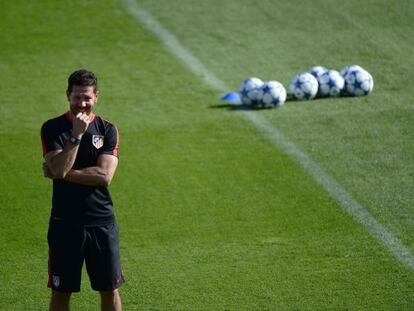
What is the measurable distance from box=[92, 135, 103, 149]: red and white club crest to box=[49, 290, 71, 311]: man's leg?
122 cm

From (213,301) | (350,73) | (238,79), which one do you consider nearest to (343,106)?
(350,73)

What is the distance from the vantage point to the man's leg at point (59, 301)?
25.1 ft

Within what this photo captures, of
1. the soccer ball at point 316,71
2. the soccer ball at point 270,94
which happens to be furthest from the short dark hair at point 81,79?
the soccer ball at point 316,71

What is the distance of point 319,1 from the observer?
65.6 feet

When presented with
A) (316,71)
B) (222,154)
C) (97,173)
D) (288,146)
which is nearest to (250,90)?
(316,71)

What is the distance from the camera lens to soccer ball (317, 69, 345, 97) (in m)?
15.3

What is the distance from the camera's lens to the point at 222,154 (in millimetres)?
13234

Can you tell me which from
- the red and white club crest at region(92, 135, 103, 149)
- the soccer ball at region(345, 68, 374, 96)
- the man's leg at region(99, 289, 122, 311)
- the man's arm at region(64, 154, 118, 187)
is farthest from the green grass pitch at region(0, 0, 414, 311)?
the red and white club crest at region(92, 135, 103, 149)

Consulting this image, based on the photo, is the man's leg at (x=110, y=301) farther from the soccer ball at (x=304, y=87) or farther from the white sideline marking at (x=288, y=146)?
the soccer ball at (x=304, y=87)

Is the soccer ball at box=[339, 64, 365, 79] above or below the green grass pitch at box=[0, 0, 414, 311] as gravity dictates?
above

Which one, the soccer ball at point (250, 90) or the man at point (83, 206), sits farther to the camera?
the soccer ball at point (250, 90)

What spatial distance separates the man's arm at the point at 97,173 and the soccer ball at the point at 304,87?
8.02m

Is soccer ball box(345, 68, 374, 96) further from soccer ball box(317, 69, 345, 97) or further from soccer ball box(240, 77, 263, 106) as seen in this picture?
soccer ball box(240, 77, 263, 106)

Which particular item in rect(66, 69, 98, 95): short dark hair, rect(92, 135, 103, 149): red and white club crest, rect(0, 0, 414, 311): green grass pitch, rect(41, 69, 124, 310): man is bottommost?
rect(0, 0, 414, 311): green grass pitch
